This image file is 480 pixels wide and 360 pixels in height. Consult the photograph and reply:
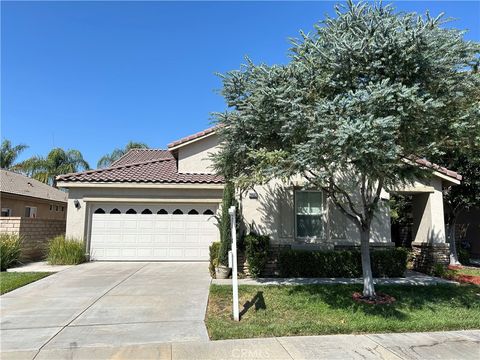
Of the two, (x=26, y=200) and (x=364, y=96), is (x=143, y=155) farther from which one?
(x=364, y=96)

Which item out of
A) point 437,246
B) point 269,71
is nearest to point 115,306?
point 269,71

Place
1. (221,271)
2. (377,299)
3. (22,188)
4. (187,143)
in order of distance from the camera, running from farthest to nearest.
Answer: (22,188) → (187,143) → (221,271) → (377,299)

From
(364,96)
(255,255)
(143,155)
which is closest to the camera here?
(364,96)

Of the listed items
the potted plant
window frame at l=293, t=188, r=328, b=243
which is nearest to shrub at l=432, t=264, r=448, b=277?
window frame at l=293, t=188, r=328, b=243

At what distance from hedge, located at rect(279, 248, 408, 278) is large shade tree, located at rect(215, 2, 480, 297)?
161 inches

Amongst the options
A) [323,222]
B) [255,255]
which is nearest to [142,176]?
[255,255]

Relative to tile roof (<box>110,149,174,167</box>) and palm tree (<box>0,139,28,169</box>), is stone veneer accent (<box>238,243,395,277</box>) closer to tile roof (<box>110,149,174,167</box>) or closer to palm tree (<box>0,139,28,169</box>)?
tile roof (<box>110,149,174,167</box>)

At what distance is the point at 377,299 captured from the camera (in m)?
8.58

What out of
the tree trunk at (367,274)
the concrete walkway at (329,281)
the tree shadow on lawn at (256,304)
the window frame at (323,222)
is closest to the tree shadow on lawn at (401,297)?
the tree trunk at (367,274)

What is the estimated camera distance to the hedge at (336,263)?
38.2ft

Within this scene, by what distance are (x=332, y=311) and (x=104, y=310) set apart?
15.2 ft

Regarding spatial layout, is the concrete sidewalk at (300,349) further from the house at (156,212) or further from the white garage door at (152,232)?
the white garage door at (152,232)

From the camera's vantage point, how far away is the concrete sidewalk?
5422mm

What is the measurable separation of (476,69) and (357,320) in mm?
5598
